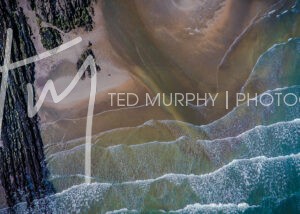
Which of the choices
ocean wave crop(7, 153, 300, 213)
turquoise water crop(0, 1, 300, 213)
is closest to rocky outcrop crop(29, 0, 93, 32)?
turquoise water crop(0, 1, 300, 213)

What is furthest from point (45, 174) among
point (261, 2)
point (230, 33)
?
point (261, 2)

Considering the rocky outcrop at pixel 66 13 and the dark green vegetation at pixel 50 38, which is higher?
the rocky outcrop at pixel 66 13

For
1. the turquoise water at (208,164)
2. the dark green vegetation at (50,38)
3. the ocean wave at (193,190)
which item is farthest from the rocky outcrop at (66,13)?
the ocean wave at (193,190)

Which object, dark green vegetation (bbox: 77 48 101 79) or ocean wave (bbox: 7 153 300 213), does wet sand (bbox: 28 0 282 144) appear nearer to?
dark green vegetation (bbox: 77 48 101 79)

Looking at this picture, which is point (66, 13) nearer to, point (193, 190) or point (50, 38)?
point (50, 38)

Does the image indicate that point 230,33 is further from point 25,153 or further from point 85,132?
point 25,153

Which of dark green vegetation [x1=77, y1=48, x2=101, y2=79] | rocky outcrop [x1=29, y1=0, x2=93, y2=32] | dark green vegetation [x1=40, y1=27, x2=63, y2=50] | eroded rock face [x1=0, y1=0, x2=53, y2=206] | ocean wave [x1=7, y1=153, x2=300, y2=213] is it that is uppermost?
rocky outcrop [x1=29, y1=0, x2=93, y2=32]

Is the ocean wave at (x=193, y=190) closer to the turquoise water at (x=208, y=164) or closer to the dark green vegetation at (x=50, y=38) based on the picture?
the turquoise water at (x=208, y=164)
